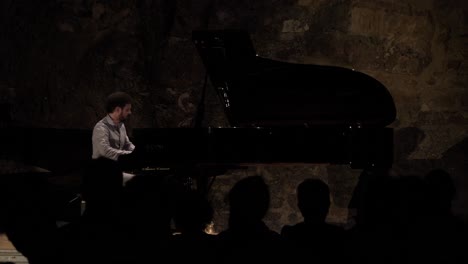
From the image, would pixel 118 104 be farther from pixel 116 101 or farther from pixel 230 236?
pixel 230 236

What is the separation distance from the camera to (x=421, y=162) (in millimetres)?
4996

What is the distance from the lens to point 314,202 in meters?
2.15

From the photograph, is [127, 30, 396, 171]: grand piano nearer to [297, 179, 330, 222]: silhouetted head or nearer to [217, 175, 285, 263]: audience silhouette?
[297, 179, 330, 222]: silhouetted head

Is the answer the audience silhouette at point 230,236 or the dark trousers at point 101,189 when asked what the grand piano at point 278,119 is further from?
the dark trousers at point 101,189

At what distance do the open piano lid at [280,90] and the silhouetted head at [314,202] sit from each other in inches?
69.7

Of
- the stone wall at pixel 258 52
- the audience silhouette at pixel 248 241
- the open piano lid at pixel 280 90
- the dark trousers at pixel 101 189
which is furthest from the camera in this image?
the stone wall at pixel 258 52

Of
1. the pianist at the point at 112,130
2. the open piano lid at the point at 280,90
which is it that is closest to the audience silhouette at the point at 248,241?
the open piano lid at the point at 280,90

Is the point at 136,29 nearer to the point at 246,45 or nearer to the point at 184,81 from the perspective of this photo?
the point at 184,81

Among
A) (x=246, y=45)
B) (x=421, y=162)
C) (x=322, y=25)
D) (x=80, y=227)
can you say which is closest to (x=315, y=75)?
(x=246, y=45)

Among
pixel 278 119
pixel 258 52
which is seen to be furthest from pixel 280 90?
pixel 258 52

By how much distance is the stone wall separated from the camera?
199 inches

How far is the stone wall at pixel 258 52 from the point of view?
5.05 metres

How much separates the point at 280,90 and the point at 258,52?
4.28 feet

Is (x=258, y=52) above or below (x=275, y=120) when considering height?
above
